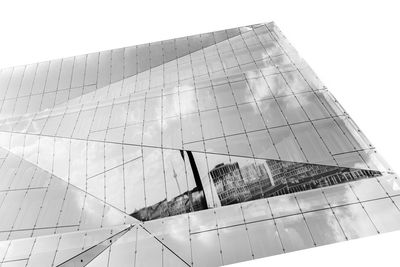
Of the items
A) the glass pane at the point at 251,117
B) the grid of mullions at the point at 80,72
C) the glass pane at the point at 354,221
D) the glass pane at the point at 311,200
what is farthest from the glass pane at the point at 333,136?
the grid of mullions at the point at 80,72

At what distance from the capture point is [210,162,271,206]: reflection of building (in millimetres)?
10109

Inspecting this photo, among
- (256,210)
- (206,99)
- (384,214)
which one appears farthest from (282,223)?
(206,99)

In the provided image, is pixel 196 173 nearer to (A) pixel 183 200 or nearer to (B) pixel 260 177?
(A) pixel 183 200

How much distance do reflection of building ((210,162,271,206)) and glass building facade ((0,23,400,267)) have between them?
0.04 m

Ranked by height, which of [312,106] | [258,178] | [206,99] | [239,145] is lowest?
[258,178]

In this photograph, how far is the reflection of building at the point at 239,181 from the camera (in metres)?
10.1

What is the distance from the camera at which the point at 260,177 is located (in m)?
10.4

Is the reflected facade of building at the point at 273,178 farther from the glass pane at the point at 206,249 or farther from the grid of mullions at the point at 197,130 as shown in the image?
the glass pane at the point at 206,249

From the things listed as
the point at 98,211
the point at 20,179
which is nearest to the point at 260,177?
the point at 98,211

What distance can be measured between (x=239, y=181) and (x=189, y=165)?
6.30 ft

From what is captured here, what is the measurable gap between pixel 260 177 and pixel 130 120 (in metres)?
6.09

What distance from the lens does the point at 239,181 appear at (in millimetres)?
10414

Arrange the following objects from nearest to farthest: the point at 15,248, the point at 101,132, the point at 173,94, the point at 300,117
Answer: the point at 15,248 < the point at 300,117 < the point at 101,132 < the point at 173,94

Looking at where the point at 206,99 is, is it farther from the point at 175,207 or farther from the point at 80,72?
the point at 80,72
